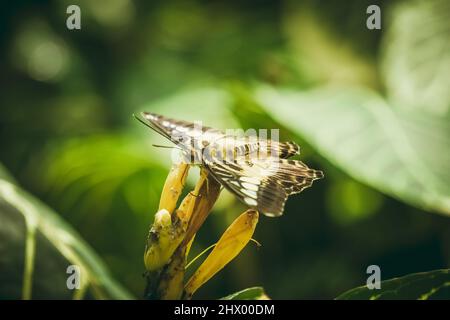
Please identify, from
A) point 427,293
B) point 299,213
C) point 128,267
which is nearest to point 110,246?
point 128,267

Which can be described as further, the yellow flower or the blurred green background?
the blurred green background

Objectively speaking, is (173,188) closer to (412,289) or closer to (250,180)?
(250,180)

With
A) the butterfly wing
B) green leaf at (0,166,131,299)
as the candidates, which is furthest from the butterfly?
green leaf at (0,166,131,299)

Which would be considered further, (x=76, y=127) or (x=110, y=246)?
(x=76, y=127)

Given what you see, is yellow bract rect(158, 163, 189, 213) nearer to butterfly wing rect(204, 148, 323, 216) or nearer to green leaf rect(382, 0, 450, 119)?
butterfly wing rect(204, 148, 323, 216)
